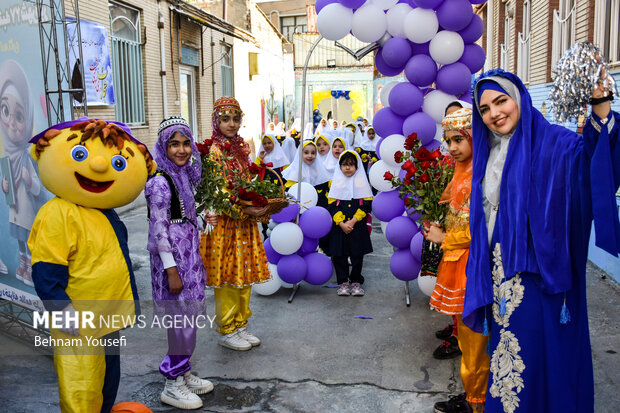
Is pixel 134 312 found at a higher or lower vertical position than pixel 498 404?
higher

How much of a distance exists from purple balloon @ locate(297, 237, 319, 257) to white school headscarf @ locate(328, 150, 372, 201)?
21.7 inches

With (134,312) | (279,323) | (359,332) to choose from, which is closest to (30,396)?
(134,312)

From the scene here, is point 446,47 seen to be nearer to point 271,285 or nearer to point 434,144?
point 434,144

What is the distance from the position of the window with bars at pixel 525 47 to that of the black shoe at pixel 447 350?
27.6 feet

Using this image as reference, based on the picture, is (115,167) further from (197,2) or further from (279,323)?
(197,2)

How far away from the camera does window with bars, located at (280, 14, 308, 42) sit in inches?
1338

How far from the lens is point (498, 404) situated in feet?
8.43

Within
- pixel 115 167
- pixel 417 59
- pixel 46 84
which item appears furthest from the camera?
pixel 417 59

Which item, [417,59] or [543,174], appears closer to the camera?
[543,174]

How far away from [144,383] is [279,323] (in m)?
1.47

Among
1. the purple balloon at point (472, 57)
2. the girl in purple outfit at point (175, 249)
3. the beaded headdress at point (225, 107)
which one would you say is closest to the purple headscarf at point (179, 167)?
the girl in purple outfit at point (175, 249)

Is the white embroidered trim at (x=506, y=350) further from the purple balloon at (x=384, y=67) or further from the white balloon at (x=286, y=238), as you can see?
the purple balloon at (x=384, y=67)

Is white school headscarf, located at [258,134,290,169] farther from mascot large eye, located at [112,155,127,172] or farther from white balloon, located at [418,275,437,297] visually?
mascot large eye, located at [112,155,127,172]

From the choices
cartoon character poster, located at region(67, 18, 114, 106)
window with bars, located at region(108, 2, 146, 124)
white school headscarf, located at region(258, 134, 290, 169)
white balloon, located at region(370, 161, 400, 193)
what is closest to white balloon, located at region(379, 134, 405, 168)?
white balloon, located at region(370, 161, 400, 193)
